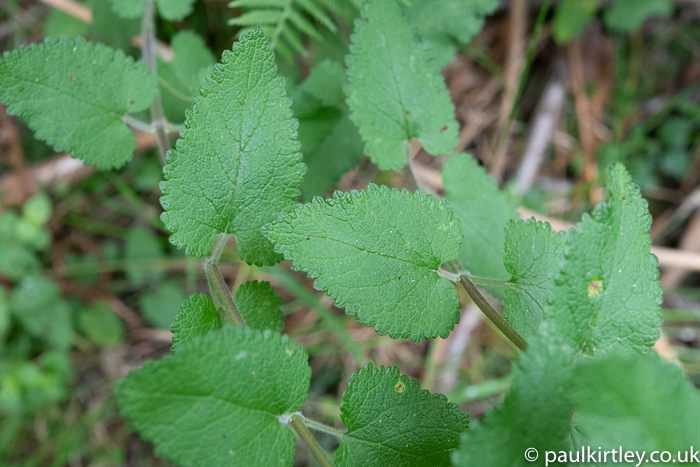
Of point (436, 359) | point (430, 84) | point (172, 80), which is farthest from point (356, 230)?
point (436, 359)

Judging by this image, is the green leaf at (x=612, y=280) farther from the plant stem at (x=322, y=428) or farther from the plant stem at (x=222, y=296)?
the plant stem at (x=222, y=296)

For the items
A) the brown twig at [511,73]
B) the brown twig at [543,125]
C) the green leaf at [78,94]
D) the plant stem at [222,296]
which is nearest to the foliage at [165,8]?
the green leaf at [78,94]

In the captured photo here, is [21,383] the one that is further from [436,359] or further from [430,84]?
[430,84]

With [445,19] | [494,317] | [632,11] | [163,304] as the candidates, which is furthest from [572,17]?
[163,304]

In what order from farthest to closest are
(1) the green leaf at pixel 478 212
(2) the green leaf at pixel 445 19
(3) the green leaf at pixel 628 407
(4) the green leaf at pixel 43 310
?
1. (4) the green leaf at pixel 43 310
2. (2) the green leaf at pixel 445 19
3. (1) the green leaf at pixel 478 212
4. (3) the green leaf at pixel 628 407

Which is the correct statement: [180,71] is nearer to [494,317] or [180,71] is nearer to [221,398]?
[221,398]

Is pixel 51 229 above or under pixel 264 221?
under

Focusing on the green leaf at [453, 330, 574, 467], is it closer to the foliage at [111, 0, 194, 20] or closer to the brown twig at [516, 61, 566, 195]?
the foliage at [111, 0, 194, 20]
